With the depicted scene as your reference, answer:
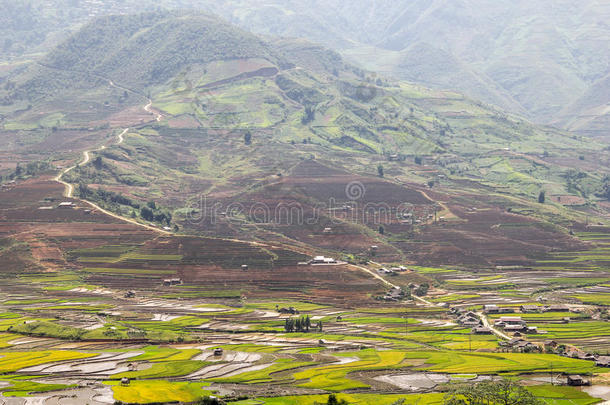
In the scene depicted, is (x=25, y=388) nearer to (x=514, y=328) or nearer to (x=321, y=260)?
(x=514, y=328)

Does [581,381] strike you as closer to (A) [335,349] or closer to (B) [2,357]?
(A) [335,349]

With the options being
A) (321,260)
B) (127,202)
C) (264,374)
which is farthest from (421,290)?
(127,202)

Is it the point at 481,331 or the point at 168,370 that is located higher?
the point at 481,331

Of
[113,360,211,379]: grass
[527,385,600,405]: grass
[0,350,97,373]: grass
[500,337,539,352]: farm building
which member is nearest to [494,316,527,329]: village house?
[500,337,539,352]: farm building

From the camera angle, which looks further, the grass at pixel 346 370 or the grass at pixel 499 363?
the grass at pixel 499 363

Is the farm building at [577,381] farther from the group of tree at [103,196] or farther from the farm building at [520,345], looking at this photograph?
the group of tree at [103,196]

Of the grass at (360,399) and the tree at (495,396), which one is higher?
the tree at (495,396)

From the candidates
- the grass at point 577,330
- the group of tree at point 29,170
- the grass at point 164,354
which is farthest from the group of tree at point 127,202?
the grass at point 577,330
